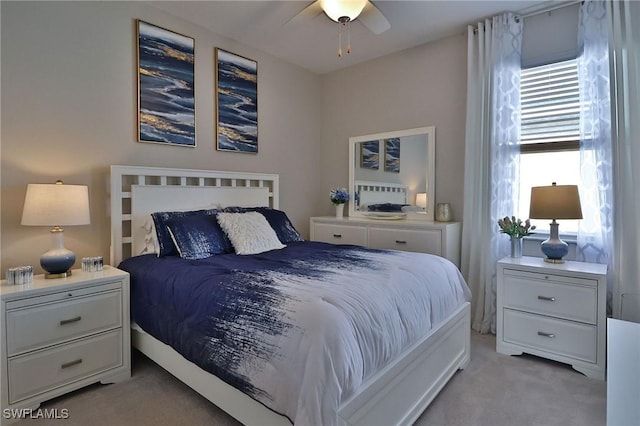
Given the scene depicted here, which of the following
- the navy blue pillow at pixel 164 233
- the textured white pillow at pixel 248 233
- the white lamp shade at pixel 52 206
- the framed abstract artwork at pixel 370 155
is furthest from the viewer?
the framed abstract artwork at pixel 370 155

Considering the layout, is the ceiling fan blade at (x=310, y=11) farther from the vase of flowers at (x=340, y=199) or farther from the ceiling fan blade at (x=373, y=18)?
the vase of flowers at (x=340, y=199)

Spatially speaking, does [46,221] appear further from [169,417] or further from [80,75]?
[169,417]

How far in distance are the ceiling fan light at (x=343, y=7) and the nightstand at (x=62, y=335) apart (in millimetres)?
2225

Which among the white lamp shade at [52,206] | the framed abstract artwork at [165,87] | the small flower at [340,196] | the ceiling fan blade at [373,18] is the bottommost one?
the white lamp shade at [52,206]

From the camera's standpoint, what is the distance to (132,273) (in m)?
2.32

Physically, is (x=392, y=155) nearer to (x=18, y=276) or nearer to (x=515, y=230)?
(x=515, y=230)

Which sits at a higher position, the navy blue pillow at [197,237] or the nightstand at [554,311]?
the navy blue pillow at [197,237]

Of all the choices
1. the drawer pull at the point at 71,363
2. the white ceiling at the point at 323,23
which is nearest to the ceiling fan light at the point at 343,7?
the white ceiling at the point at 323,23

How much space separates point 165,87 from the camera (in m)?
2.99

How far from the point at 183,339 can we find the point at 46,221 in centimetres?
117

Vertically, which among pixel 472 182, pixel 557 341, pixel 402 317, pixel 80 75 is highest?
pixel 80 75

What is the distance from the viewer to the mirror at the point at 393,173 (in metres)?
3.58

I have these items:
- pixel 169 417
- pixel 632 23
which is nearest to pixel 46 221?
pixel 169 417

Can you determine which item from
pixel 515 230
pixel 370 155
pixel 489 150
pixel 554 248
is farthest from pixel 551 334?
pixel 370 155
